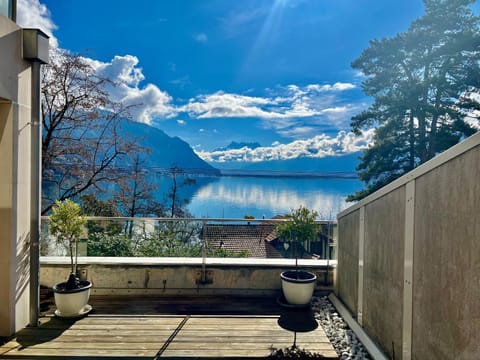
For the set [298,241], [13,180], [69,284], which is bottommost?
[69,284]

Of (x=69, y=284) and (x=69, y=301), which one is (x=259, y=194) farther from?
(x=69, y=301)

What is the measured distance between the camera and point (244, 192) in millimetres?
31219

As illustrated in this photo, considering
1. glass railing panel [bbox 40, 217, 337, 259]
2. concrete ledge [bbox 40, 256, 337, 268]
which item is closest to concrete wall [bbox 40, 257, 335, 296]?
concrete ledge [bbox 40, 256, 337, 268]

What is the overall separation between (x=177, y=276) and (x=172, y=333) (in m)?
1.38

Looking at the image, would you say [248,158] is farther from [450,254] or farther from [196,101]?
[450,254]

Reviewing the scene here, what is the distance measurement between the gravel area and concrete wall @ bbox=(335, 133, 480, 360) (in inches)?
8.3

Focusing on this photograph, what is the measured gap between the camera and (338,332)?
12.0ft

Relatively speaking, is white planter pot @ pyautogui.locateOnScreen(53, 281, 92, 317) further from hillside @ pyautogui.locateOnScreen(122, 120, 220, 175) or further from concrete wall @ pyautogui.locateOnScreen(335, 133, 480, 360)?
hillside @ pyautogui.locateOnScreen(122, 120, 220, 175)

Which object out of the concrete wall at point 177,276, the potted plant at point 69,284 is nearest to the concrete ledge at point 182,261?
the concrete wall at point 177,276

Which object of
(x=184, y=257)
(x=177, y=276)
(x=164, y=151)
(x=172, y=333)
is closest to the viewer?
(x=172, y=333)

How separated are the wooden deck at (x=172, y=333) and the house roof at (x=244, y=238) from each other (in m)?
1.07

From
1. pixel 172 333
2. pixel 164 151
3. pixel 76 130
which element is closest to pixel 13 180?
pixel 172 333

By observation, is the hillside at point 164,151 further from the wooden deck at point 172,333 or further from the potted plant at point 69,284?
the wooden deck at point 172,333

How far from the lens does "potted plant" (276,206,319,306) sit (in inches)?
168
